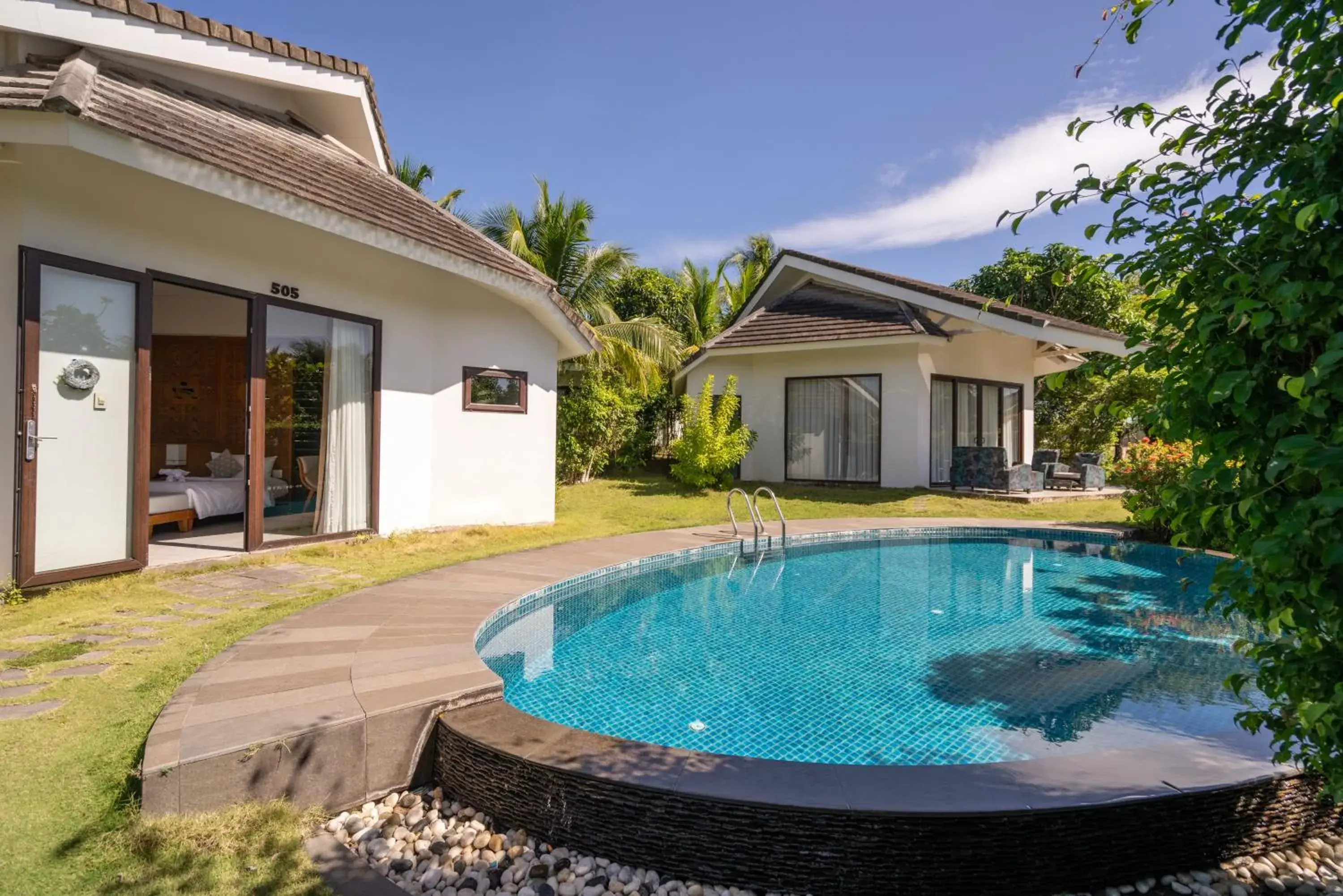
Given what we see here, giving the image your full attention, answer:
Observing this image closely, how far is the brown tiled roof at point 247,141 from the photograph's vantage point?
5609mm

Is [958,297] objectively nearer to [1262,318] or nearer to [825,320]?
[825,320]

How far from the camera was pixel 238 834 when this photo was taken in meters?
2.83

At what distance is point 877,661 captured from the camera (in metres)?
A: 6.03

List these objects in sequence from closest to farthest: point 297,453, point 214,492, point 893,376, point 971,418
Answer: point 297,453 < point 214,492 < point 893,376 < point 971,418

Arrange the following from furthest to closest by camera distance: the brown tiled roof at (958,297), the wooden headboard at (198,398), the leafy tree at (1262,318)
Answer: the brown tiled roof at (958,297)
the wooden headboard at (198,398)
the leafy tree at (1262,318)

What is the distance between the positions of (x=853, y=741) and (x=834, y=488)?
13142mm

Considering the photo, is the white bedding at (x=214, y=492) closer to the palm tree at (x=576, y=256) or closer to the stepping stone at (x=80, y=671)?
the stepping stone at (x=80, y=671)

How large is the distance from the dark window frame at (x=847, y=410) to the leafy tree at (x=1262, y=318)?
49.2ft

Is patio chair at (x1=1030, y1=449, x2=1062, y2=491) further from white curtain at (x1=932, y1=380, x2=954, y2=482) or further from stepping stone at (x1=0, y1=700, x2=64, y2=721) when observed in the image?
stepping stone at (x1=0, y1=700, x2=64, y2=721)

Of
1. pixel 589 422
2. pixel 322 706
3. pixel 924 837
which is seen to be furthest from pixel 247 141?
pixel 589 422

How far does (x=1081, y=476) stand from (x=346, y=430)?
16.7 m

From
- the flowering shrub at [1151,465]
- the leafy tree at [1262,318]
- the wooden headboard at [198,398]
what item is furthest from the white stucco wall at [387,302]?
the flowering shrub at [1151,465]

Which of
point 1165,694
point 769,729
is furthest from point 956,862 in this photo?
point 1165,694

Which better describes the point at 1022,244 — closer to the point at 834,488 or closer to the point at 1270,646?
the point at 834,488
